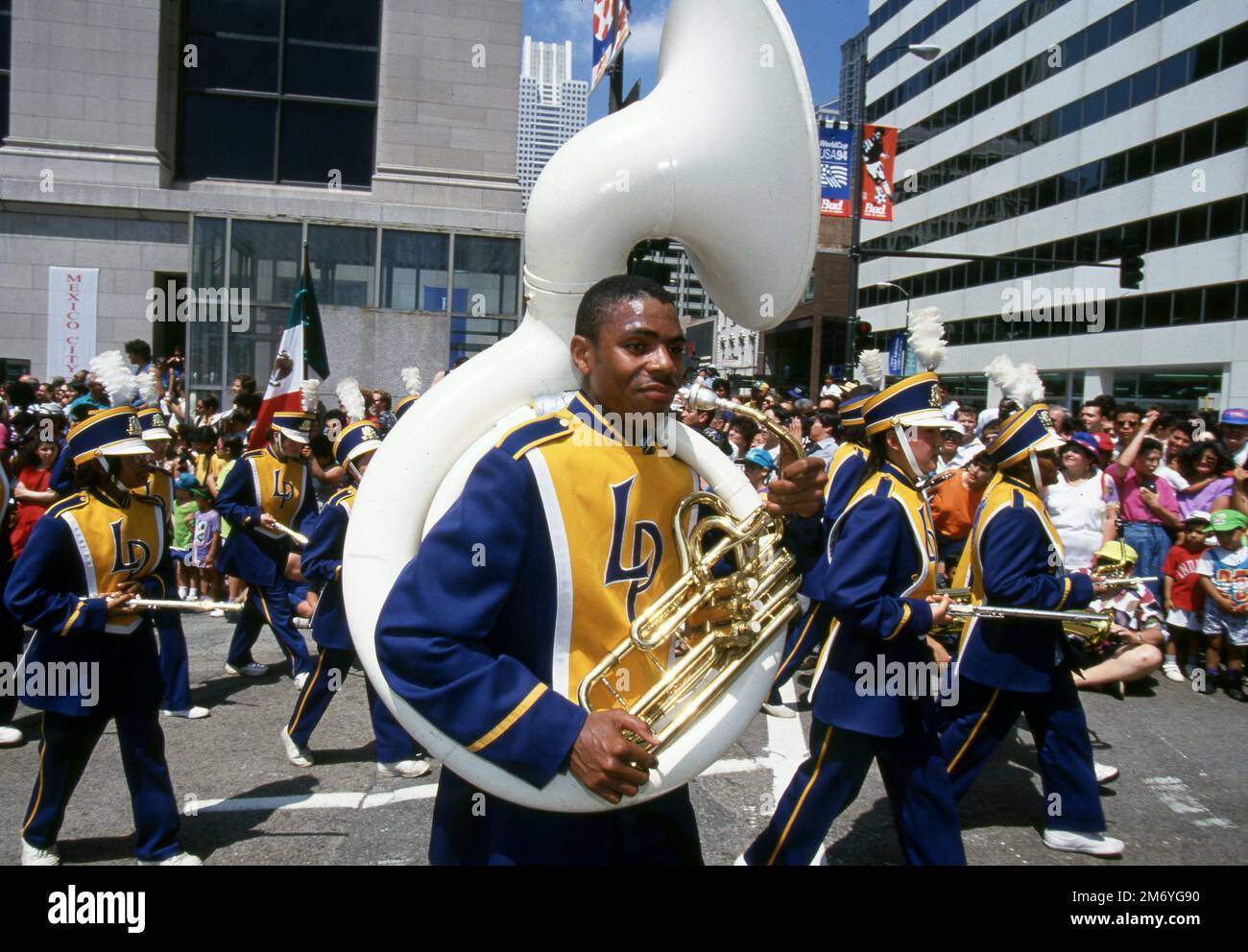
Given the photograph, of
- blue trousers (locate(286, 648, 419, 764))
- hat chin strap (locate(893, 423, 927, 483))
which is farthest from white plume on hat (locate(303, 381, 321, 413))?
hat chin strap (locate(893, 423, 927, 483))

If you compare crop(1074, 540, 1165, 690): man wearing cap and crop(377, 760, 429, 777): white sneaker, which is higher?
crop(1074, 540, 1165, 690): man wearing cap

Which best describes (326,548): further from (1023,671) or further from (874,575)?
(1023,671)

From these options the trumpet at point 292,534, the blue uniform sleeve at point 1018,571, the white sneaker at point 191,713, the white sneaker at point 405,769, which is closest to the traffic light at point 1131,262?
the blue uniform sleeve at point 1018,571

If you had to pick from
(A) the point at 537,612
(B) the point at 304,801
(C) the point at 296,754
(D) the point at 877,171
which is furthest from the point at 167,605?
(D) the point at 877,171

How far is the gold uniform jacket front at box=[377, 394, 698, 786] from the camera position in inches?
72.7

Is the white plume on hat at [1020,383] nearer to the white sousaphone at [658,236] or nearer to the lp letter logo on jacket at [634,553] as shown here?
the white sousaphone at [658,236]

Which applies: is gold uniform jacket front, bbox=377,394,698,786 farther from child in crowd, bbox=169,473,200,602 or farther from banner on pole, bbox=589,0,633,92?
child in crowd, bbox=169,473,200,602

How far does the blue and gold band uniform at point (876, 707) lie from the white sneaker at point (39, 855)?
2.94 m

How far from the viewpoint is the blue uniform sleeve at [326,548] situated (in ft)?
17.2

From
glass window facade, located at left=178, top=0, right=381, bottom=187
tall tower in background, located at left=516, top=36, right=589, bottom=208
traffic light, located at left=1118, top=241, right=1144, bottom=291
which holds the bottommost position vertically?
traffic light, located at left=1118, top=241, right=1144, bottom=291

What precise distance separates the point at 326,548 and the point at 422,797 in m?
1.50

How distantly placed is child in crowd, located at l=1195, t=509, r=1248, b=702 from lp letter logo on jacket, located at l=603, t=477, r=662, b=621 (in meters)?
6.74

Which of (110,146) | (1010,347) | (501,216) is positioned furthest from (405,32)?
(1010,347)
